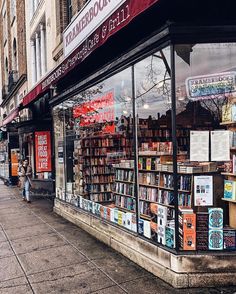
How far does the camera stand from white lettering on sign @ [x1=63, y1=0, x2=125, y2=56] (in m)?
6.83

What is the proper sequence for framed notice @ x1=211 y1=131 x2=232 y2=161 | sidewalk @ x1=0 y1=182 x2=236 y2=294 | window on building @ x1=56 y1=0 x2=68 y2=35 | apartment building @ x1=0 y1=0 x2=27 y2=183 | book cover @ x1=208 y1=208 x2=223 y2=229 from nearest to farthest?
sidewalk @ x1=0 y1=182 x2=236 y2=294 → book cover @ x1=208 y1=208 x2=223 y2=229 → framed notice @ x1=211 y1=131 x2=232 y2=161 → window on building @ x1=56 y1=0 x2=68 y2=35 → apartment building @ x1=0 y1=0 x2=27 y2=183

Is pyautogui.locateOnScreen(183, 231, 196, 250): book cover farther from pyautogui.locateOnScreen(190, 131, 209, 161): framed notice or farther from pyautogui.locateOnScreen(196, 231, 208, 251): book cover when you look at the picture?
pyautogui.locateOnScreen(190, 131, 209, 161): framed notice

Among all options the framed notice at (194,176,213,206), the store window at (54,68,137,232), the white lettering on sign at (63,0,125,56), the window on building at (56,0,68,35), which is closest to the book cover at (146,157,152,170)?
the store window at (54,68,137,232)

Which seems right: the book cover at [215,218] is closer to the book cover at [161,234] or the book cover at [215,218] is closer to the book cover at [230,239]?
the book cover at [230,239]

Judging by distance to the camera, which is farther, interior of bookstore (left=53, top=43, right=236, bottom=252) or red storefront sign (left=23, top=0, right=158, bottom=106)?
interior of bookstore (left=53, top=43, right=236, bottom=252)

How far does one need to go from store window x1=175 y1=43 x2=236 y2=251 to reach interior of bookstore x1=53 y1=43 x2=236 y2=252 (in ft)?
0.05

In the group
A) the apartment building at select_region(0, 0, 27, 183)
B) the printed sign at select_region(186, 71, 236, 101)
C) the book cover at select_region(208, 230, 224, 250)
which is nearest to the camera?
the book cover at select_region(208, 230, 224, 250)

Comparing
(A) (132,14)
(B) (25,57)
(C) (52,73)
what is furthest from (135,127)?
(B) (25,57)

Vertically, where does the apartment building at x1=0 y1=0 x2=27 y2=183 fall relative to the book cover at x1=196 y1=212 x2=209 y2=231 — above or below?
above

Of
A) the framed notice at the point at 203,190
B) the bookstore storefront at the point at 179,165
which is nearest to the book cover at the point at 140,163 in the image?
the bookstore storefront at the point at 179,165

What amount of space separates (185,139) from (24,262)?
140 inches

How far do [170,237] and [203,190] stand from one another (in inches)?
34.1

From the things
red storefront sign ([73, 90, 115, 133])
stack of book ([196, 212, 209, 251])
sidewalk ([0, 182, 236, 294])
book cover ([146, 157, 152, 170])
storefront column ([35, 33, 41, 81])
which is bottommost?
sidewalk ([0, 182, 236, 294])

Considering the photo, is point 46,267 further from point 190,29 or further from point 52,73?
point 52,73
